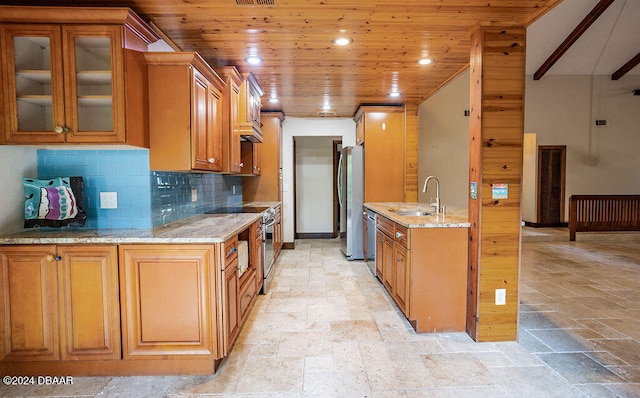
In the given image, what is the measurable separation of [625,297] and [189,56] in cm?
480

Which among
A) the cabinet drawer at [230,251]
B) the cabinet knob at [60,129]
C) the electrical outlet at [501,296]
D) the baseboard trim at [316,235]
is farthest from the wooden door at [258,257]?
the baseboard trim at [316,235]

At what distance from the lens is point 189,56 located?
7.79 ft

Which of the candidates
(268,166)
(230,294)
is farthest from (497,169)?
(268,166)

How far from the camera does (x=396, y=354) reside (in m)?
2.39

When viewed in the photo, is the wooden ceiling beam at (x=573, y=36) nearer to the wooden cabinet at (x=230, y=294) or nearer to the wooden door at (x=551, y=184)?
the wooden door at (x=551, y=184)

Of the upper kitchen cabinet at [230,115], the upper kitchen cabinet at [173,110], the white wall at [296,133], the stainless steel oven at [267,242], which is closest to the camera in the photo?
the upper kitchen cabinet at [173,110]

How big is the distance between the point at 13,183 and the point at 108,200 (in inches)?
20.9

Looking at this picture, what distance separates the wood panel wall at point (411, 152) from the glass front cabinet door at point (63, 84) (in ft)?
Result: 13.6

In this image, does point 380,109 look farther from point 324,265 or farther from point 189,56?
point 189,56

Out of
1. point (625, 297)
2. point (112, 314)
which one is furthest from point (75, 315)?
point (625, 297)

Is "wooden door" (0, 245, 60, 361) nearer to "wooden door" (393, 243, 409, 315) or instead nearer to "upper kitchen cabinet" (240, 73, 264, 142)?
"upper kitchen cabinet" (240, 73, 264, 142)

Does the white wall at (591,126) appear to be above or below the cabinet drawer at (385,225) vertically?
above

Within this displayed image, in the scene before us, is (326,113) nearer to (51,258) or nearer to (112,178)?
(112,178)

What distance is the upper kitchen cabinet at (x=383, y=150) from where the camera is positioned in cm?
531
